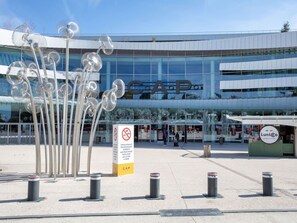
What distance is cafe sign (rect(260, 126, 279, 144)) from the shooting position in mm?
21984

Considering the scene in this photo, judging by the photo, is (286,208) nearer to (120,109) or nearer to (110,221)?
(110,221)

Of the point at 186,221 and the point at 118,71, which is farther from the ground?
the point at 118,71

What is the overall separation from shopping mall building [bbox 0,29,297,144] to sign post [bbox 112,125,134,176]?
23.6 metres

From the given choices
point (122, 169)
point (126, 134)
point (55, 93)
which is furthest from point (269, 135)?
point (55, 93)

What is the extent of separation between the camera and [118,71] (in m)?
38.5

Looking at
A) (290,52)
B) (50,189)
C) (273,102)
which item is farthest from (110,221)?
(290,52)

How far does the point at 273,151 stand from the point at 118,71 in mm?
21494

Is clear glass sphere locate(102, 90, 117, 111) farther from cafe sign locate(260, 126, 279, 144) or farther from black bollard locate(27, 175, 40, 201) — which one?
cafe sign locate(260, 126, 279, 144)

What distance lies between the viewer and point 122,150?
13.4m

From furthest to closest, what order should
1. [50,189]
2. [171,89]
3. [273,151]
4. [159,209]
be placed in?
[171,89], [273,151], [50,189], [159,209]

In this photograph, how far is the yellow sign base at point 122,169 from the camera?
1302 centimetres

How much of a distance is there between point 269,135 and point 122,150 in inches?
494

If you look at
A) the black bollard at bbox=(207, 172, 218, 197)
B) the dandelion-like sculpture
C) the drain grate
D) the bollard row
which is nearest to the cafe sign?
the dandelion-like sculpture

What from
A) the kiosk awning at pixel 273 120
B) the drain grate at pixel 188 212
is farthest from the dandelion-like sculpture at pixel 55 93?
the kiosk awning at pixel 273 120
